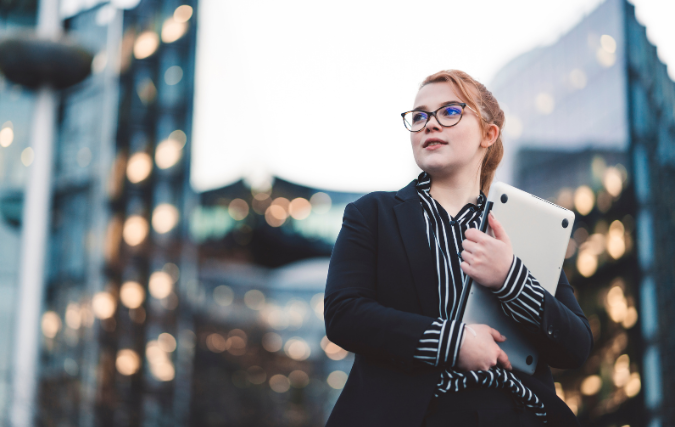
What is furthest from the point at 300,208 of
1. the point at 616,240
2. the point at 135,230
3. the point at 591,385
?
the point at 591,385

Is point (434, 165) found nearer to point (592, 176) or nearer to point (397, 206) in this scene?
point (397, 206)

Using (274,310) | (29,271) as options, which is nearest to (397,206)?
(29,271)

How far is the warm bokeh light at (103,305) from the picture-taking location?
2102 centimetres

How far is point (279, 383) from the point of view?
37.5 meters

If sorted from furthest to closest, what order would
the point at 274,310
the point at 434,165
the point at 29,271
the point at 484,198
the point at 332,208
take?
1. the point at 332,208
2. the point at 274,310
3. the point at 29,271
4. the point at 484,198
5. the point at 434,165

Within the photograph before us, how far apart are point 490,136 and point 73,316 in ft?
→ 64.4

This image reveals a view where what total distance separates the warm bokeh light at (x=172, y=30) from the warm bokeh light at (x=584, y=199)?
20825 millimetres

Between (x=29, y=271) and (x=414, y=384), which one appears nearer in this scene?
(x=414, y=384)

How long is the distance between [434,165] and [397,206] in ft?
0.58

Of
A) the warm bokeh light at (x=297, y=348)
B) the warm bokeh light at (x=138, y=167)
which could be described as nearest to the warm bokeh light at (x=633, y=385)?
the warm bokeh light at (x=138, y=167)

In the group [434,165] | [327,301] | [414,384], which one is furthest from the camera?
[434,165]

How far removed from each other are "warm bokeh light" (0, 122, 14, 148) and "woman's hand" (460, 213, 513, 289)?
15.7 meters

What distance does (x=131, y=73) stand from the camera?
2433 centimetres

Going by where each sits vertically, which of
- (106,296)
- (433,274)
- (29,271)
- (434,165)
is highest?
(434,165)
